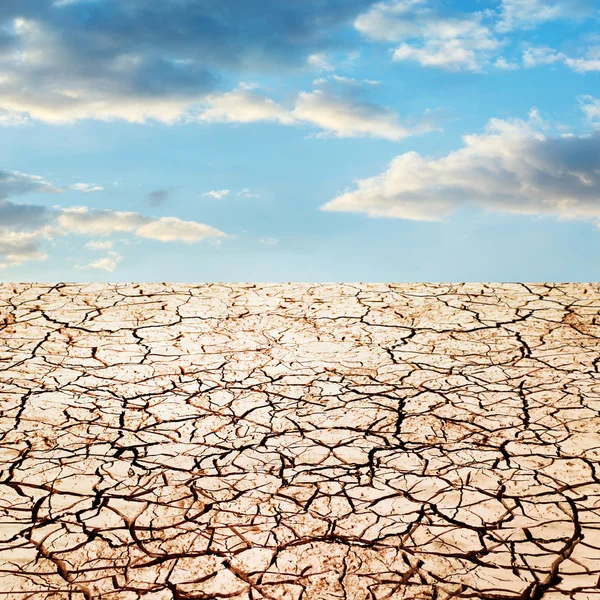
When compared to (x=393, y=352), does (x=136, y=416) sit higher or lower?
lower

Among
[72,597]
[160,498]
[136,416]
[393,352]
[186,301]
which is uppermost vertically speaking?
[186,301]

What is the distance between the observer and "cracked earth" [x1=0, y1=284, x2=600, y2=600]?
1.75 m

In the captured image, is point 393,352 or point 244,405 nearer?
point 244,405

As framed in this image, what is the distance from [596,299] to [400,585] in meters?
3.05

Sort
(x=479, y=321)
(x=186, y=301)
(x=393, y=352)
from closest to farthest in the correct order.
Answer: (x=393, y=352)
(x=479, y=321)
(x=186, y=301)

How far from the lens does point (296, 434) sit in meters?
2.49

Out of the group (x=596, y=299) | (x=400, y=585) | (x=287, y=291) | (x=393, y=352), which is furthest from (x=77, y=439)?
(x=596, y=299)

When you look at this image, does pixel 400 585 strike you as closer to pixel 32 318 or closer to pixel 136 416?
pixel 136 416

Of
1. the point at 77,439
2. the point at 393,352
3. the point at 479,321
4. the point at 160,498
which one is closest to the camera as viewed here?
the point at 160,498

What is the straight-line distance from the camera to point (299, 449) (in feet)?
7.79

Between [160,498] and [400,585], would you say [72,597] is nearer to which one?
[160,498]

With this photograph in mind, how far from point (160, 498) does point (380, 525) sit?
0.67 meters

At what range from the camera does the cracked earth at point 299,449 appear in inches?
69.1

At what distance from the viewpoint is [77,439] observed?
2.48 metres
